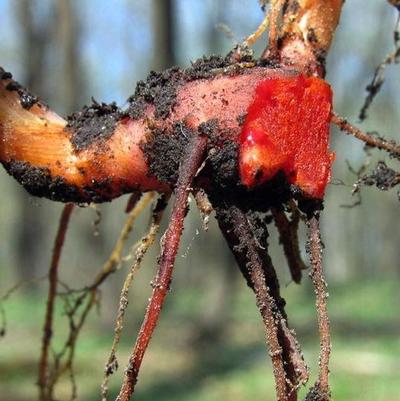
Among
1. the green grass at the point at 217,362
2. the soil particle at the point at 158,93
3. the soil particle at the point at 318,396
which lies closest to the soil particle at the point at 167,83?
the soil particle at the point at 158,93

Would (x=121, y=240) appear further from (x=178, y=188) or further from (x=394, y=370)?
(x=394, y=370)

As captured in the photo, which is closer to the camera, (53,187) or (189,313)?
(53,187)

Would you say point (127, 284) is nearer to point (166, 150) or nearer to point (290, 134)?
point (166, 150)

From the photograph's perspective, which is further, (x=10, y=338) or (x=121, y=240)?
(x=10, y=338)

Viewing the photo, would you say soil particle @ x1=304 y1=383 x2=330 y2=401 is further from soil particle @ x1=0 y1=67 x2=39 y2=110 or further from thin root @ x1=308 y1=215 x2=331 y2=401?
soil particle @ x1=0 y1=67 x2=39 y2=110

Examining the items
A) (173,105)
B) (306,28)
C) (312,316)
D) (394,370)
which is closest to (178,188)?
(173,105)

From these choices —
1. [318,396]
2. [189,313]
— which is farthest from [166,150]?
[189,313]

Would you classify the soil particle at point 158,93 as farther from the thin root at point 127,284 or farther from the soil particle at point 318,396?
the soil particle at point 318,396
